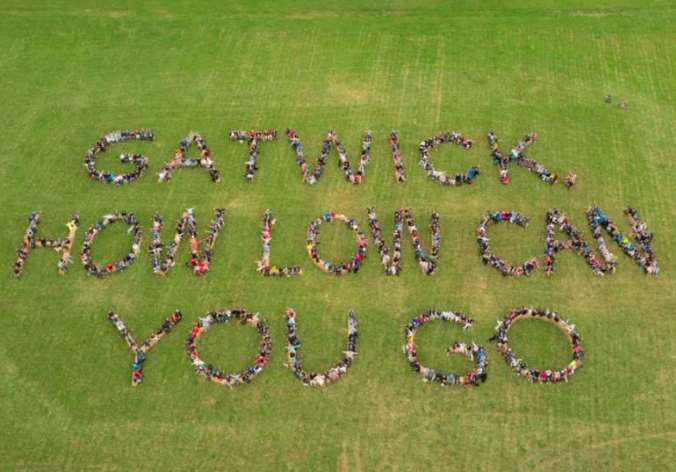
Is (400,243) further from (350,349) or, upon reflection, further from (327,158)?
(327,158)

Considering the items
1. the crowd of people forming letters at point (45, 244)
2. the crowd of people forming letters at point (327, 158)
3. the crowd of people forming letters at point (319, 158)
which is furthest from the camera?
the crowd of people forming letters at point (327, 158)

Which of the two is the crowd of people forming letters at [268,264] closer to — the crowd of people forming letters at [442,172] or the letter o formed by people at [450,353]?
the letter o formed by people at [450,353]

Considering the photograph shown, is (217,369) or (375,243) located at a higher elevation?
(375,243)

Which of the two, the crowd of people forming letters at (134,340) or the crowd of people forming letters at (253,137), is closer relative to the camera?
the crowd of people forming letters at (134,340)

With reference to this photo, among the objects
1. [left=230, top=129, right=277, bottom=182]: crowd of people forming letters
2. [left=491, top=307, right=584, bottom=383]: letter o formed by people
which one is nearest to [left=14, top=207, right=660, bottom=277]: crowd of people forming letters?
[left=491, top=307, right=584, bottom=383]: letter o formed by people

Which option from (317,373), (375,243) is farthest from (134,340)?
(375,243)

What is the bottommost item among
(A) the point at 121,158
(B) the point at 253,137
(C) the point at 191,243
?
(C) the point at 191,243

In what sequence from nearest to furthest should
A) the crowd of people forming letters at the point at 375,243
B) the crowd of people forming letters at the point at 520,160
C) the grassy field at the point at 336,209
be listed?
the grassy field at the point at 336,209
the crowd of people forming letters at the point at 375,243
the crowd of people forming letters at the point at 520,160

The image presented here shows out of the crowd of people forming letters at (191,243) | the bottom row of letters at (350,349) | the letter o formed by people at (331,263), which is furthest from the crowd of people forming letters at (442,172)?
the crowd of people forming letters at (191,243)
